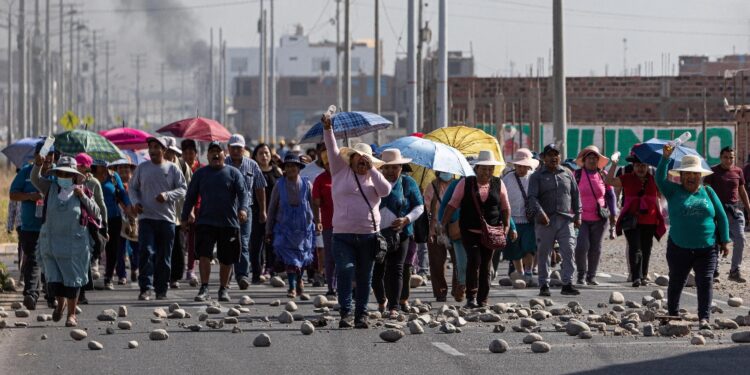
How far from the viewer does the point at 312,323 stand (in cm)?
1546

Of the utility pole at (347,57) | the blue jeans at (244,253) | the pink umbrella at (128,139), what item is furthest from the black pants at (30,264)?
the utility pole at (347,57)

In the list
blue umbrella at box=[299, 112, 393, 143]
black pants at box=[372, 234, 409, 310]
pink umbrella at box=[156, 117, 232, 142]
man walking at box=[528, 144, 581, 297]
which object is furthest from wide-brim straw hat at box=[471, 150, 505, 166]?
pink umbrella at box=[156, 117, 232, 142]

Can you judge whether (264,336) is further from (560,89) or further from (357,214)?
(560,89)

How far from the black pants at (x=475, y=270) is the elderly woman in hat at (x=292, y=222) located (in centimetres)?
261

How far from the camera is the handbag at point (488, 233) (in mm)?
16891

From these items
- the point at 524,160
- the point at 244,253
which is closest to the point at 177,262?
the point at 244,253

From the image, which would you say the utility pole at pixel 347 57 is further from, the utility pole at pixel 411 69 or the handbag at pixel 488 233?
the handbag at pixel 488 233

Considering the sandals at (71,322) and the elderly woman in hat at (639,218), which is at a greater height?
the elderly woman in hat at (639,218)

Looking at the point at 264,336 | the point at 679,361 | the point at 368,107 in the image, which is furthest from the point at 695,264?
the point at 368,107

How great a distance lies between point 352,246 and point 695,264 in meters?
3.08

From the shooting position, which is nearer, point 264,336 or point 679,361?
point 679,361

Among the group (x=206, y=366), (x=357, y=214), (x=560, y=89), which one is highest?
(x=560, y=89)

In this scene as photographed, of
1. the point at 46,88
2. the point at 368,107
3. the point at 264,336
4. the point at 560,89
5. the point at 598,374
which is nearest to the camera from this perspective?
the point at 598,374

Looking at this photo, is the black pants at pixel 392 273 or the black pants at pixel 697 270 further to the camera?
the black pants at pixel 392 273
